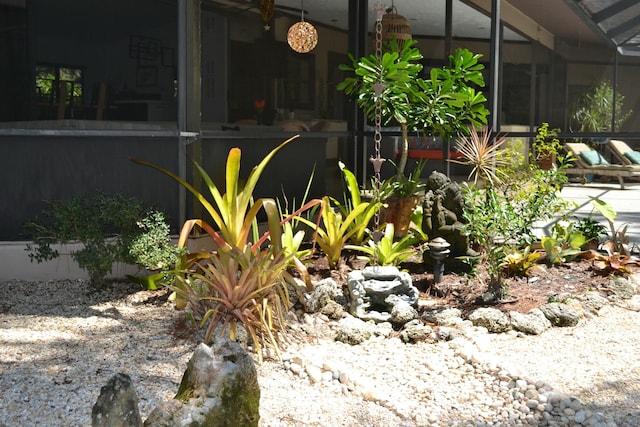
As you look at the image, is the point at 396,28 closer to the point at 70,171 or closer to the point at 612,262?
the point at 612,262

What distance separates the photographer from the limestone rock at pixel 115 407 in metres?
2.54

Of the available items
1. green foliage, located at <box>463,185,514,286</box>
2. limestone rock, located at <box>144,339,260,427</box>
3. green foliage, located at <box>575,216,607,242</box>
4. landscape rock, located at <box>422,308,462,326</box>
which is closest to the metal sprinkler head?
green foliage, located at <box>463,185,514,286</box>

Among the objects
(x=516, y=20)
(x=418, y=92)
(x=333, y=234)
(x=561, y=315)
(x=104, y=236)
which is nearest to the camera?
(x=561, y=315)

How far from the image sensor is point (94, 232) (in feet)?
17.1

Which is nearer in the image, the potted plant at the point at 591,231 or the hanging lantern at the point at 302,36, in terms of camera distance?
the potted plant at the point at 591,231

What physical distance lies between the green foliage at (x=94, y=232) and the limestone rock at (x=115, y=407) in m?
2.76

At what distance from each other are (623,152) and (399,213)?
2.12 metres

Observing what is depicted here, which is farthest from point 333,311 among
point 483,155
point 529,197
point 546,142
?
point 546,142

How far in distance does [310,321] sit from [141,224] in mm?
1418

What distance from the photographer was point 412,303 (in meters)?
5.05

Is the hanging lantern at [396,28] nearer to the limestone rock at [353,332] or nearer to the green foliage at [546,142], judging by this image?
the green foliage at [546,142]

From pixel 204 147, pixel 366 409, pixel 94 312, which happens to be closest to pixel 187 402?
pixel 366 409

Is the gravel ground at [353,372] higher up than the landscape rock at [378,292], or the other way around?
the landscape rock at [378,292]

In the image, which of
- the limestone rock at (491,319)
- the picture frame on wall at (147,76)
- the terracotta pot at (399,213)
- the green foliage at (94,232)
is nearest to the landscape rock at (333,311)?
the limestone rock at (491,319)
